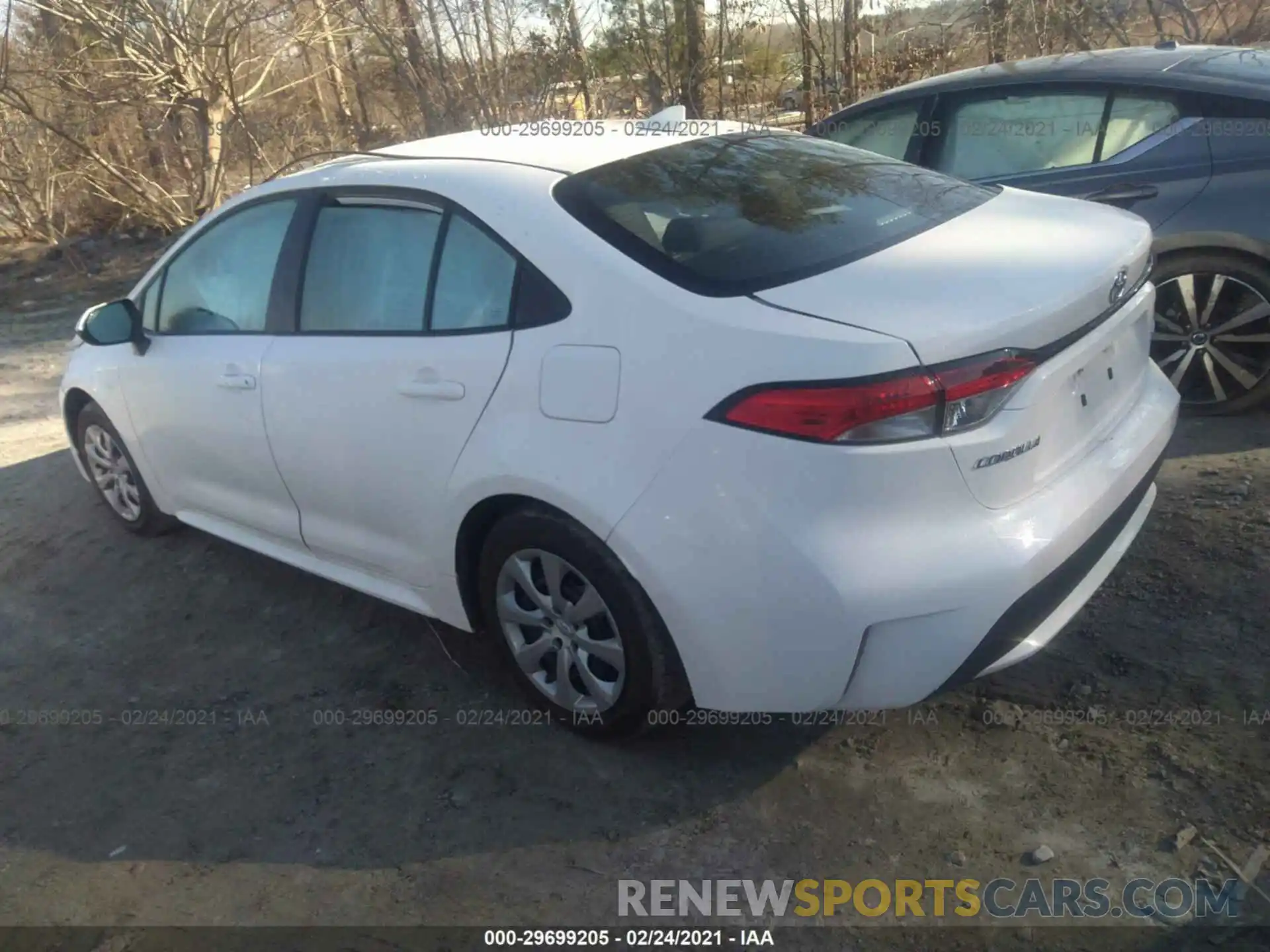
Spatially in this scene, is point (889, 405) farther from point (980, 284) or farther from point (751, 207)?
point (751, 207)

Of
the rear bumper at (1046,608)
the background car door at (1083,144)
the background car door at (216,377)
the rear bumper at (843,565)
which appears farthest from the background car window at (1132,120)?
the background car door at (216,377)

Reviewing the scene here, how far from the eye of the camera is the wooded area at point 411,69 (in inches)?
394

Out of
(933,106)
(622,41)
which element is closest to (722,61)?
(622,41)

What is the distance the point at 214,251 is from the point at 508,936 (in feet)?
9.02

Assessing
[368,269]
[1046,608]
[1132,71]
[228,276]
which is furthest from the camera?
[1132,71]

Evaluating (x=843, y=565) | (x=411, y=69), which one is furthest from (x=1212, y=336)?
(x=411, y=69)

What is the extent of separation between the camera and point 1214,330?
4.49m

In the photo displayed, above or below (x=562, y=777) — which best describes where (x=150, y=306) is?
above

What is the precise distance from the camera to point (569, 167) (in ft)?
10.1

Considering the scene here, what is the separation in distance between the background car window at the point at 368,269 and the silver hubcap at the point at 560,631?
81cm

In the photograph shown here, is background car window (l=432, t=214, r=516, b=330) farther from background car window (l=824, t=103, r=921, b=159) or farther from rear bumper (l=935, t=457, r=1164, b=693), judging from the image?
background car window (l=824, t=103, r=921, b=159)

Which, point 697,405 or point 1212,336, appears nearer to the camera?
point 697,405

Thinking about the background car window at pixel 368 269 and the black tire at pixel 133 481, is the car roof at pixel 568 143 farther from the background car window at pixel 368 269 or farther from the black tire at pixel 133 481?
the black tire at pixel 133 481

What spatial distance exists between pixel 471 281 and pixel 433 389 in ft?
1.07
